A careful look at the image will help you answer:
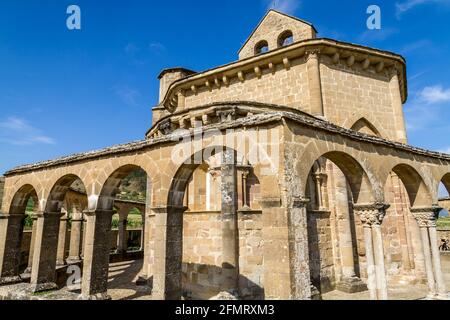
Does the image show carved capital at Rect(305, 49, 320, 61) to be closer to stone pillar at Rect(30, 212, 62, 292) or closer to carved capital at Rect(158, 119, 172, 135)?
carved capital at Rect(158, 119, 172, 135)

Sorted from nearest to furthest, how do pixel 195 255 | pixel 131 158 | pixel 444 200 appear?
pixel 131 158
pixel 195 255
pixel 444 200

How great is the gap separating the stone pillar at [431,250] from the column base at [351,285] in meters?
2.04

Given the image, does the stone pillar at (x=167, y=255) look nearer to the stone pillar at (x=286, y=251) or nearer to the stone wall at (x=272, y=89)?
the stone pillar at (x=286, y=251)

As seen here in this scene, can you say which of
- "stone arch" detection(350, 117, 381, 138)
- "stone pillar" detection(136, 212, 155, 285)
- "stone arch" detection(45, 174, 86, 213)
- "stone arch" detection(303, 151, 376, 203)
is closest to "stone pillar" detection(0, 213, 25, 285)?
"stone arch" detection(45, 174, 86, 213)

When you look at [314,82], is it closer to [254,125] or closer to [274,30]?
[274,30]

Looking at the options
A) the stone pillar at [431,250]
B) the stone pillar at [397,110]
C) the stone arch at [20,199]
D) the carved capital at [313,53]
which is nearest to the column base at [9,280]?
the stone arch at [20,199]

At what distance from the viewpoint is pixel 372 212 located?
6.16 m

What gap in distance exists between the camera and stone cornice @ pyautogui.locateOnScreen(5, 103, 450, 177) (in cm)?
494

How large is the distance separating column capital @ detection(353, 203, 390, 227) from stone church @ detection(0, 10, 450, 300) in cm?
3
